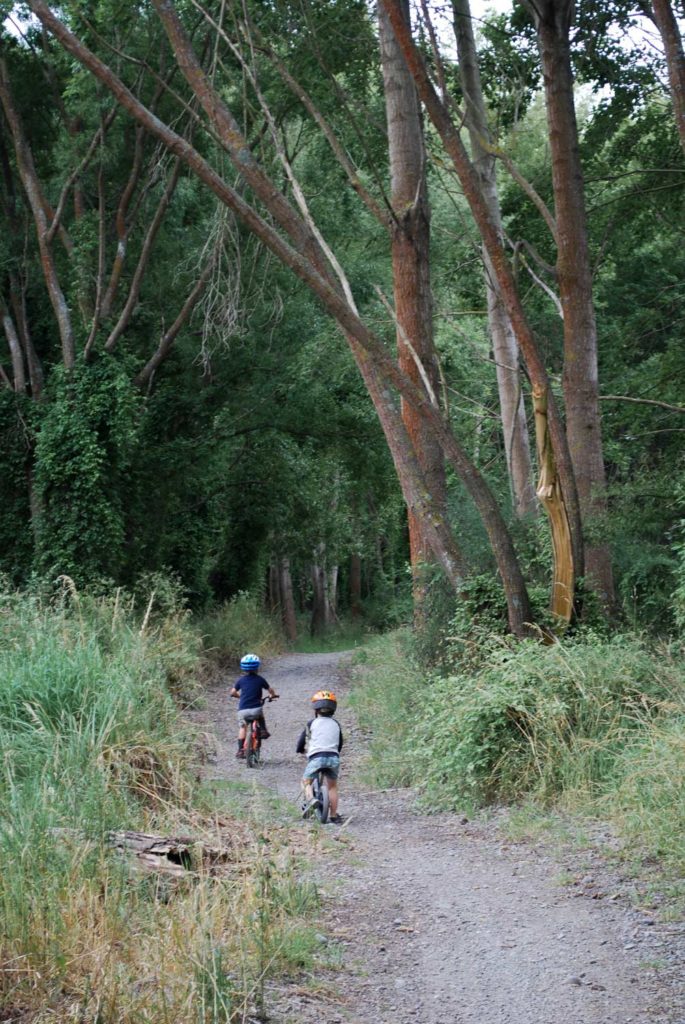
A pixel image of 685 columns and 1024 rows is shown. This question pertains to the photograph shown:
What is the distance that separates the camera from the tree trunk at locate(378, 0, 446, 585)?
13664 mm

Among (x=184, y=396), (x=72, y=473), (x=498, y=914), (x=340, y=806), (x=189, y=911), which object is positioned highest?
(x=184, y=396)

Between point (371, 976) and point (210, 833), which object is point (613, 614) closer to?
point (210, 833)

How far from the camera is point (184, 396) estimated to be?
992 inches

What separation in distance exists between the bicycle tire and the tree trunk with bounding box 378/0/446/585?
430 cm

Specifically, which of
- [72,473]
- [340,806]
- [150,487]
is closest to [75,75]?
[72,473]

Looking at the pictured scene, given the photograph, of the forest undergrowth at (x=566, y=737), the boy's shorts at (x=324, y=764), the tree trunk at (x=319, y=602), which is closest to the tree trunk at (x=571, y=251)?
the forest undergrowth at (x=566, y=737)

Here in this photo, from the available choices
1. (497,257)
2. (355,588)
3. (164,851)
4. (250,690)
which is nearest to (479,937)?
(164,851)

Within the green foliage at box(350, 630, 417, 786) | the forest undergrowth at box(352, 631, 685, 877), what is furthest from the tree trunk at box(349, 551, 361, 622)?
the forest undergrowth at box(352, 631, 685, 877)

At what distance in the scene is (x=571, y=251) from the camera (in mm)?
12625

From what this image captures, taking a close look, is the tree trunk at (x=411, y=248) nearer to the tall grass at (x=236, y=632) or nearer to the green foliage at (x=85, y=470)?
the green foliage at (x=85, y=470)

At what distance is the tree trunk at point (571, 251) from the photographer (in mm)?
12555

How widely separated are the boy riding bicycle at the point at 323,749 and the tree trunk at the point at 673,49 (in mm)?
5874

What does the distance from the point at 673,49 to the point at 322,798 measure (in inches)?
269

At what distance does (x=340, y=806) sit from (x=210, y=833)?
3.70 m
